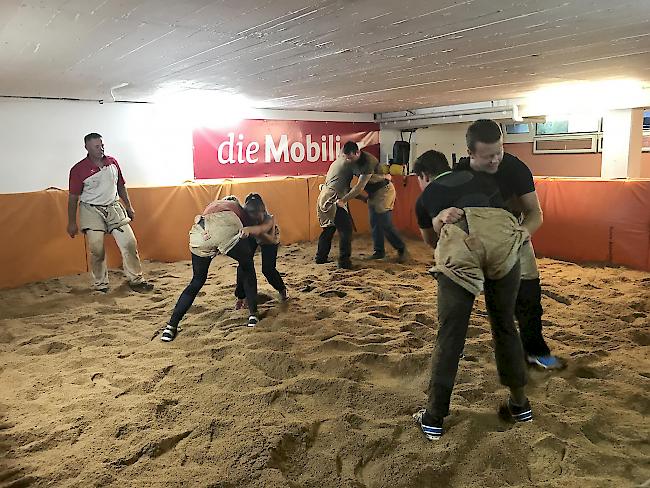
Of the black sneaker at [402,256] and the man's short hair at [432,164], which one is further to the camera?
the black sneaker at [402,256]

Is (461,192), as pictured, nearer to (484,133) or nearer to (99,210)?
(484,133)

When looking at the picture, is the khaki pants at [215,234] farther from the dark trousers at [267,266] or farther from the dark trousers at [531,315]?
the dark trousers at [531,315]

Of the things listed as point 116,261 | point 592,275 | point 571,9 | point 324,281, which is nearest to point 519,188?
point 571,9

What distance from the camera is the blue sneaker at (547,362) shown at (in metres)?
3.28

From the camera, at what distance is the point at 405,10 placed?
9.13ft

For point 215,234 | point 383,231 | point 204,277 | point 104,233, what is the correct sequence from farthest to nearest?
1. point 383,231
2. point 104,233
3. point 204,277
4. point 215,234

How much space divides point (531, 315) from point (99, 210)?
424 centimetres

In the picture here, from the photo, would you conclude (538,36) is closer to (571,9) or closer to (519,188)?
(571,9)

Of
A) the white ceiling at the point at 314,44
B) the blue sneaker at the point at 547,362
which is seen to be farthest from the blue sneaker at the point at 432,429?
the white ceiling at the point at 314,44

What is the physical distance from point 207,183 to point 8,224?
2.50 meters

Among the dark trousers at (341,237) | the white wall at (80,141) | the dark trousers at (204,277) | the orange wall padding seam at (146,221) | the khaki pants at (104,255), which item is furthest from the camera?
the dark trousers at (341,237)

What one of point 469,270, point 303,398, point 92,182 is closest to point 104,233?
point 92,182

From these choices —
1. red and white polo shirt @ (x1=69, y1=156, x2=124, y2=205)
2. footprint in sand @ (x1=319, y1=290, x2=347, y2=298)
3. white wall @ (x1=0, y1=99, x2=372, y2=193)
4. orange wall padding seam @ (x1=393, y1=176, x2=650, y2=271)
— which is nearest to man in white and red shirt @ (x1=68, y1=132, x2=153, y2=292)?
red and white polo shirt @ (x1=69, y1=156, x2=124, y2=205)

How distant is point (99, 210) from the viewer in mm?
5414
